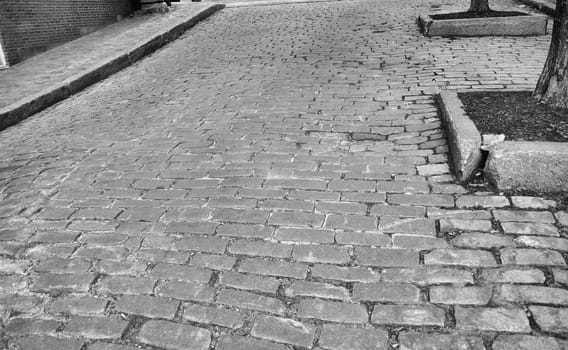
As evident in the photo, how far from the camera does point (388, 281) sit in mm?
2533

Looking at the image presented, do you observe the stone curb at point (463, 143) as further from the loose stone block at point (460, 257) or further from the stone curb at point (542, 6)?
the stone curb at point (542, 6)

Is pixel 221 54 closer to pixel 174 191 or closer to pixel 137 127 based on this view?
pixel 137 127

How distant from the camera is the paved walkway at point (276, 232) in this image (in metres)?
2.27

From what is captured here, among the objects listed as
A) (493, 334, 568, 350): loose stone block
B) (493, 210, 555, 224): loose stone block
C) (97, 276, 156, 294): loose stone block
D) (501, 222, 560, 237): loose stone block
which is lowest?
(493, 334, 568, 350): loose stone block

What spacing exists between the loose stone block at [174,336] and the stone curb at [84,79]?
5437 millimetres

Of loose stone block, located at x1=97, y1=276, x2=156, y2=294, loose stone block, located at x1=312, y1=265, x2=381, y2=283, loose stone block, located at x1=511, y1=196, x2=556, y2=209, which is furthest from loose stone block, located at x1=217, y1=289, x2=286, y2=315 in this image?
loose stone block, located at x1=511, y1=196, x2=556, y2=209

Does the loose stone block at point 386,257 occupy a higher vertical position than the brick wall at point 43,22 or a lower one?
lower

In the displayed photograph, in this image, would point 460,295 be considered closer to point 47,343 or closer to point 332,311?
point 332,311

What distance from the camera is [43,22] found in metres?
10.2

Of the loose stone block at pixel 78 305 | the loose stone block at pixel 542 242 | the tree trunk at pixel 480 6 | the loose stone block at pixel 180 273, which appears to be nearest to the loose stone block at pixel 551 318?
the loose stone block at pixel 542 242

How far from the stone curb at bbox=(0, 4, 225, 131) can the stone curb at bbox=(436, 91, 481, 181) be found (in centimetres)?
589

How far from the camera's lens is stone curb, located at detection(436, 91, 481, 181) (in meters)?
3.50

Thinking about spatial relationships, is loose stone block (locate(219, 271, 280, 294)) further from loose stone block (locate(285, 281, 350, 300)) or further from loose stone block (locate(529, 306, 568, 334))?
loose stone block (locate(529, 306, 568, 334))

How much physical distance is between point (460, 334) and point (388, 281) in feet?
1.59
